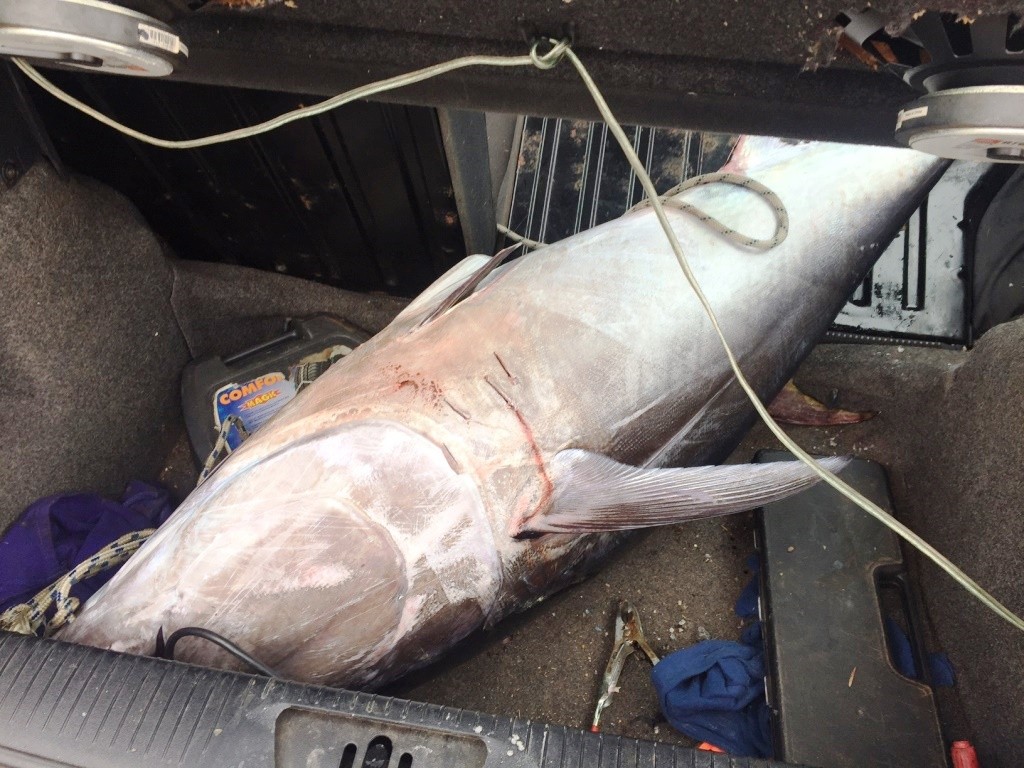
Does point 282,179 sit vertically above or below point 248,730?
above

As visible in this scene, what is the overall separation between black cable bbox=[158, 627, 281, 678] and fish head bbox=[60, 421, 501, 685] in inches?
1.2

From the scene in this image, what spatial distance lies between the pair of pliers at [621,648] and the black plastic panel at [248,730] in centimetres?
70

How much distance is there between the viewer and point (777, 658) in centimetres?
136

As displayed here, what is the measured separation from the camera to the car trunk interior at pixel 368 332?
1.34 metres

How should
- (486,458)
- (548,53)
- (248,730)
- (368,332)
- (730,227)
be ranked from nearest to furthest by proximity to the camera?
1. (248,730)
2. (548,53)
3. (486,458)
4. (730,227)
5. (368,332)

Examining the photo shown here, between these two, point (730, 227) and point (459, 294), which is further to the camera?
point (730, 227)

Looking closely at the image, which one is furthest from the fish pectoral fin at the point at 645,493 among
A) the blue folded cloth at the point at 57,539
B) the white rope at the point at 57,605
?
the blue folded cloth at the point at 57,539

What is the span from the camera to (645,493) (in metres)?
1.09

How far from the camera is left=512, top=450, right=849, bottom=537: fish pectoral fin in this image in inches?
42.5

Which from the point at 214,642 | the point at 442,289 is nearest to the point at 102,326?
the point at 442,289

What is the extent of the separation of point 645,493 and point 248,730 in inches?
24.7

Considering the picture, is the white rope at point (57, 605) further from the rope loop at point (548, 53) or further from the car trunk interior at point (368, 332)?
the rope loop at point (548, 53)

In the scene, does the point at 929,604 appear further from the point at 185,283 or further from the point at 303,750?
the point at 185,283

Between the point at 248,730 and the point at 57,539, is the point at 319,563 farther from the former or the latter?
the point at 57,539
